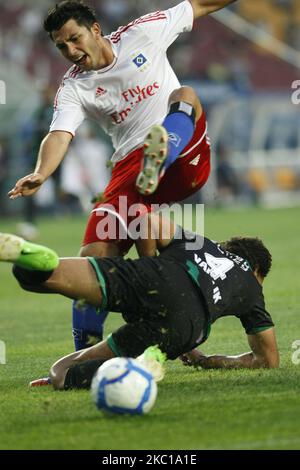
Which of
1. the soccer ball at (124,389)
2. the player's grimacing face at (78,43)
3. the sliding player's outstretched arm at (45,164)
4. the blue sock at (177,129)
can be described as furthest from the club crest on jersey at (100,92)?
the soccer ball at (124,389)

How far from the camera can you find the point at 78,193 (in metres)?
29.4

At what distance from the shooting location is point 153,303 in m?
6.64

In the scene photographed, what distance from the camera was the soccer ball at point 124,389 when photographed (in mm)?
5918

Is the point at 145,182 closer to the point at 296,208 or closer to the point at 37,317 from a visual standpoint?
the point at 37,317

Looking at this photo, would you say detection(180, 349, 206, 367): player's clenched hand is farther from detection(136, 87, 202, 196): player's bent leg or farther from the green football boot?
detection(136, 87, 202, 196): player's bent leg

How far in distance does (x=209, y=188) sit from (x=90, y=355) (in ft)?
78.5

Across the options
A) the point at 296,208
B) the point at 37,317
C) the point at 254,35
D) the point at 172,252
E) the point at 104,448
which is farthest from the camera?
the point at 254,35

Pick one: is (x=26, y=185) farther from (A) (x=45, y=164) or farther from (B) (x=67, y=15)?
(B) (x=67, y=15)

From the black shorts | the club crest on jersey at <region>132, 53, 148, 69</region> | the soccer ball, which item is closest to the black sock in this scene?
the black shorts

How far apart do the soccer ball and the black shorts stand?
0.64m

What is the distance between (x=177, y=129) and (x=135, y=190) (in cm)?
90

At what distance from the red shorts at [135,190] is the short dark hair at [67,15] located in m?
1.06

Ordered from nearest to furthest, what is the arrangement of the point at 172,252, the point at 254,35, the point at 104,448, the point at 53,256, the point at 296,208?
the point at 104,448 → the point at 53,256 → the point at 172,252 → the point at 296,208 → the point at 254,35

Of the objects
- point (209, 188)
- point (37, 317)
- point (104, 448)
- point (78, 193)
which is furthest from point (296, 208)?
point (104, 448)
